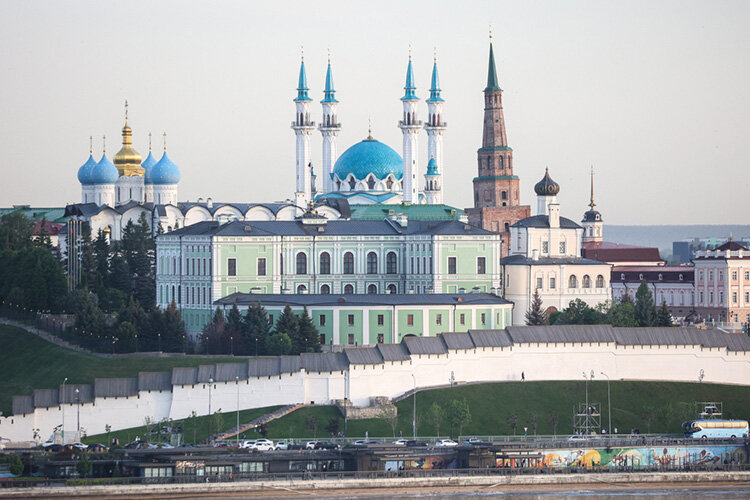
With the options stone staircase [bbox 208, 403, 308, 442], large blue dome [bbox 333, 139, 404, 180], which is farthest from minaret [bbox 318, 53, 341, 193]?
stone staircase [bbox 208, 403, 308, 442]

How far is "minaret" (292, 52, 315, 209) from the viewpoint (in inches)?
5256

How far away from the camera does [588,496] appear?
71.3 meters

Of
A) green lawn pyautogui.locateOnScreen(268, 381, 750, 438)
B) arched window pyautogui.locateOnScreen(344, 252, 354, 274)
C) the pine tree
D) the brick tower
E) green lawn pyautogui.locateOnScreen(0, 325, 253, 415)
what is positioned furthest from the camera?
the brick tower

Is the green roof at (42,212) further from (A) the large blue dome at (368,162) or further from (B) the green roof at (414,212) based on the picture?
(B) the green roof at (414,212)

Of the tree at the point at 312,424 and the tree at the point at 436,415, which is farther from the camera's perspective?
the tree at the point at 436,415

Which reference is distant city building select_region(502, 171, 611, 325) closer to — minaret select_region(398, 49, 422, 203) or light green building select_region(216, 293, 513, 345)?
light green building select_region(216, 293, 513, 345)

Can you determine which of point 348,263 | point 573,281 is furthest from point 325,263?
point 573,281

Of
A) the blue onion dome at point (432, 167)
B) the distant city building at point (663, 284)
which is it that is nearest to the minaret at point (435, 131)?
the blue onion dome at point (432, 167)

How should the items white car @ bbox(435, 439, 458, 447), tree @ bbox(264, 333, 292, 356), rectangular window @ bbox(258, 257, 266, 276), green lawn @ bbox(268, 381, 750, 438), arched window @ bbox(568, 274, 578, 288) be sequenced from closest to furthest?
white car @ bbox(435, 439, 458, 447) < green lawn @ bbox(268, 381, 750, 438) < tree @ bbox(264, 333, 292, 356) < rectangular window @ bbox(258, 257, 266, 276) < arched window @ bbox(568, 274, 578, 288)

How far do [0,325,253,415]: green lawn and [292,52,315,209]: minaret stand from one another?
3697cm

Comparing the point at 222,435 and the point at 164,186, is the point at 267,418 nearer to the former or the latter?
the point at 222,435

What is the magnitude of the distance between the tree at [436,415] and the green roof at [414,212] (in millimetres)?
39617

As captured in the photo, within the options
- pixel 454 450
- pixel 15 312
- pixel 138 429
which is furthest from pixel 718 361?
pixel 15 312

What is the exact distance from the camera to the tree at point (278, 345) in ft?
310
